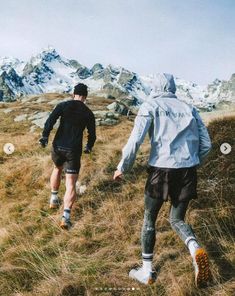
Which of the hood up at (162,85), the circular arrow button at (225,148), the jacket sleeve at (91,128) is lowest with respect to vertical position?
the circular arrow button at (225,148)

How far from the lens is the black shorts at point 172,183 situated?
594 centimetres

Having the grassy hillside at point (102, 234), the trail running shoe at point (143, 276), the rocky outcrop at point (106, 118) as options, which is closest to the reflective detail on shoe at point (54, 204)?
the grassy hillside at point (102, 234)

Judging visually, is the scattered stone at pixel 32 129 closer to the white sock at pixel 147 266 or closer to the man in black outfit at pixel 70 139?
the man in black outfit at pixel 70 139

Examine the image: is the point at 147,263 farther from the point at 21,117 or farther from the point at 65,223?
the point at 21,117

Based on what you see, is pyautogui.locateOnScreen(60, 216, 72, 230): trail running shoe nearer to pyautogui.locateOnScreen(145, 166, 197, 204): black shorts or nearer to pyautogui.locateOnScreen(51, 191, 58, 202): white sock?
pyautogui.locateOnScreen(51, 191, 58, 202): white sock

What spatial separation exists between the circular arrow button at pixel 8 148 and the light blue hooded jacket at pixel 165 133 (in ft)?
29.4

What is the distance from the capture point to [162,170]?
5.96 metres

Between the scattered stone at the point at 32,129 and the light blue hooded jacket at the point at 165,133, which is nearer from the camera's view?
the light blue hooded jacket at the point at 165,133

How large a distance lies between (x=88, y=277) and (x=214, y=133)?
274 inches

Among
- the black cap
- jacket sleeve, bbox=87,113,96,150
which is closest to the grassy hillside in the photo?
jacket sleeve, bbox=87,113,96,150

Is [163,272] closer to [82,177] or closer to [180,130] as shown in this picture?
[180,130]

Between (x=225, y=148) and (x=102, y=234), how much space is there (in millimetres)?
4593

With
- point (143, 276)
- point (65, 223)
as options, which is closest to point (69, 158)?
point (65, 223)

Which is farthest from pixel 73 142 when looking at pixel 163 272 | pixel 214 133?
pixel 214 133
